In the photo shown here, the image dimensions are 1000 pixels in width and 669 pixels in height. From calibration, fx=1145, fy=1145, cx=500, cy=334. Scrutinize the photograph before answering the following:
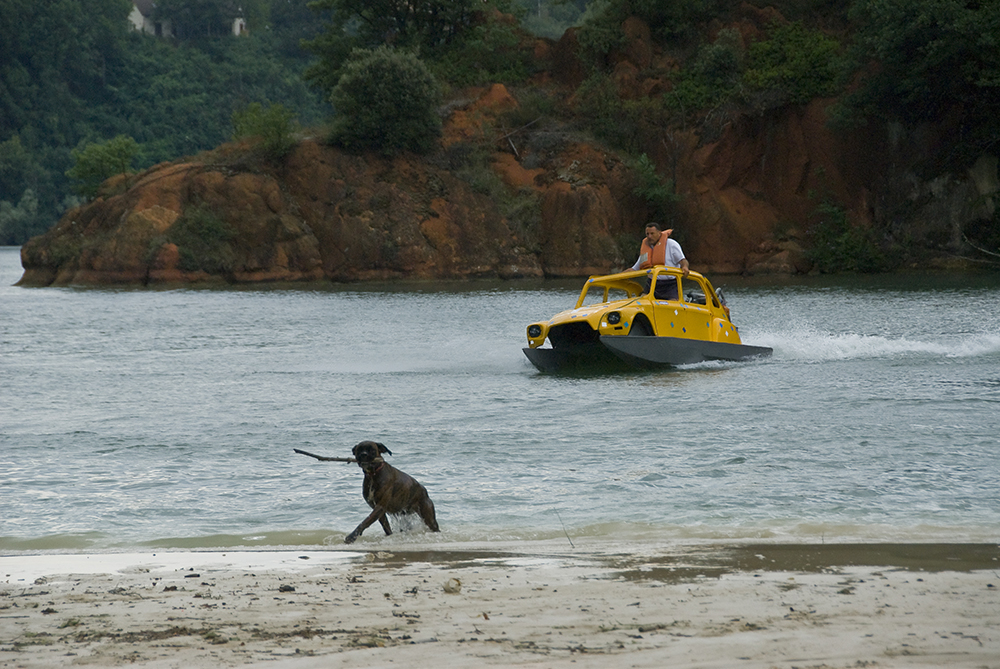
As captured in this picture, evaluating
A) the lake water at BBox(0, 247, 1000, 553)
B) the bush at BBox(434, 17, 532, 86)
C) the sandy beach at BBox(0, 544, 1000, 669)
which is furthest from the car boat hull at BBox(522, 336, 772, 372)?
the bush at BBox(434, 17, 532, 86)

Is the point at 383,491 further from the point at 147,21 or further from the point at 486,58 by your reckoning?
the point at 147,21

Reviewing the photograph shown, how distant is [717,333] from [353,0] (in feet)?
146

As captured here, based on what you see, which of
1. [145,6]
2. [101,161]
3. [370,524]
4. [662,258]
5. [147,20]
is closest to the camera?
[370,524]

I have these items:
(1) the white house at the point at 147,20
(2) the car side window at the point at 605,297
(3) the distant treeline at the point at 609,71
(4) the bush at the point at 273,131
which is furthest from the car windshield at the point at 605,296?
(1) the white house at the point at 147,20

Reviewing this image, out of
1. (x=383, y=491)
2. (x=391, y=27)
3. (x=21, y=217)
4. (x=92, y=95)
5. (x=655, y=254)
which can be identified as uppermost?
(x=92, y=95)

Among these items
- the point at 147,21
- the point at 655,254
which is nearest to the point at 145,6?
the point at 147,21

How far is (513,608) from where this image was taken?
5.75m

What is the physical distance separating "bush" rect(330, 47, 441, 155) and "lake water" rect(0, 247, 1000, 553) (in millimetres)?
27540

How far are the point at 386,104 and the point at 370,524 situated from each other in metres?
45.2

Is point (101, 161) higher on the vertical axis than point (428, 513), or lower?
higher

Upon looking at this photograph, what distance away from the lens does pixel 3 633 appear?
539 cm

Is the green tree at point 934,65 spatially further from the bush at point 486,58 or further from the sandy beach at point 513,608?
the sandy beach at point 513,608

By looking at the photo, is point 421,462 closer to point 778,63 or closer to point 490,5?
point 778,63

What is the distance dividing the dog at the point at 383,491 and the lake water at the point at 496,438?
0.71 ft
